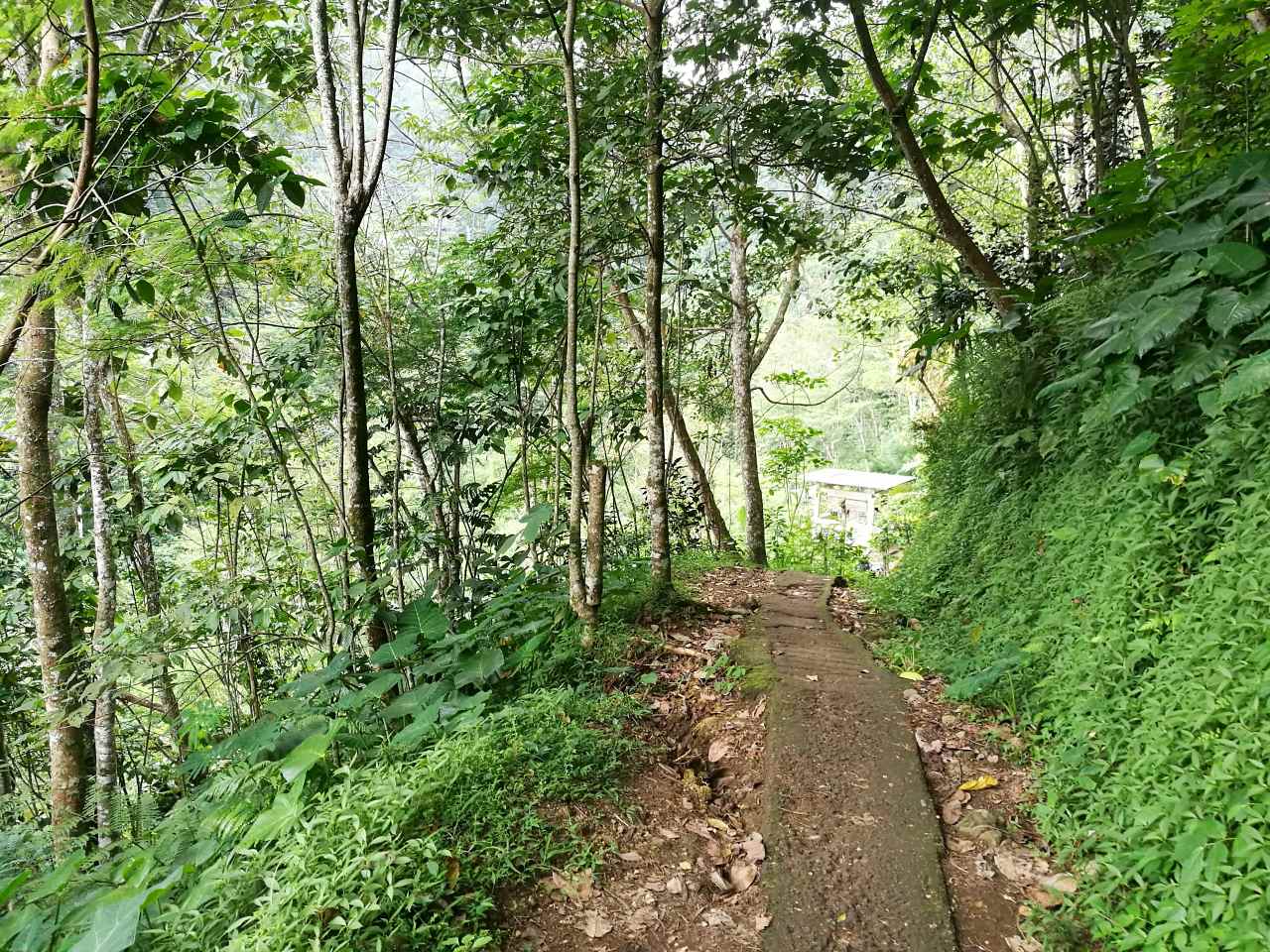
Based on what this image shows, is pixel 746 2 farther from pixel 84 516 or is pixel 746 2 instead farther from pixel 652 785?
pixel 84 516

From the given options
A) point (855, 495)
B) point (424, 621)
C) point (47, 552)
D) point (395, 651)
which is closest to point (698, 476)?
point (424, 621)

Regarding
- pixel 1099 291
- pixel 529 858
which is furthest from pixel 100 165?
pixel 1099 291

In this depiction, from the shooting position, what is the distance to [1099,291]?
381 cm

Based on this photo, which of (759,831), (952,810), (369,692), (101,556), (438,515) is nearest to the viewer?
(759,831)

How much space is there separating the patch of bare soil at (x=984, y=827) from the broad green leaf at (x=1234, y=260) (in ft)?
7.63

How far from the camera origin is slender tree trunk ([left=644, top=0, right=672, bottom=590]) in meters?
4.30

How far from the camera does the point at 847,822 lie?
9.31ft

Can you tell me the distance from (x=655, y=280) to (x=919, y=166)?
210 centimetres

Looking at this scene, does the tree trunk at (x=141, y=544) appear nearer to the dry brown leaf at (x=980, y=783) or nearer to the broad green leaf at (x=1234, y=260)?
the dry brown leaf at (x=980, y=783)

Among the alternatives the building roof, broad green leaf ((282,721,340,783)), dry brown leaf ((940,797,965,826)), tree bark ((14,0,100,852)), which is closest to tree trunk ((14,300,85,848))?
tree bark ((14,0,100,852))

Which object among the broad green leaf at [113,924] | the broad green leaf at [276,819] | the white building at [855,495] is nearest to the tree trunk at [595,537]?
the broad green leaf at [276,819]

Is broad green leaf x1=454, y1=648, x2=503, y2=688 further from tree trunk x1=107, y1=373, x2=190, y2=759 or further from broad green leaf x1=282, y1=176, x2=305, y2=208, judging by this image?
tree trunk x1=107, y1=373, x2=190, y2=759

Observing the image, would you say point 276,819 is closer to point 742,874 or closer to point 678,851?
point 678,851

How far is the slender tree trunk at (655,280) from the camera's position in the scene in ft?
14.1
